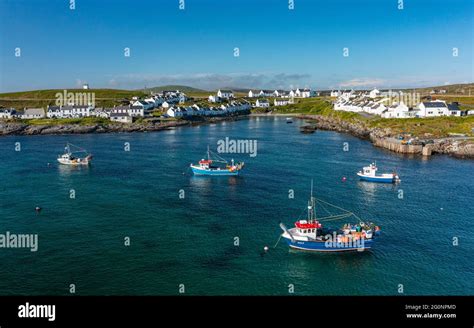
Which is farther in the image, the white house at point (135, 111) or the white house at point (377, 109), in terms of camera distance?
the white house at point (135, 111)

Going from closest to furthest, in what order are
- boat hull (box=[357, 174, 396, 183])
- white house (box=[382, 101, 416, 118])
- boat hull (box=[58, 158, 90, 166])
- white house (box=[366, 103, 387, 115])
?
boat hull (box=[357, 174, 396, 183]) → boat hull (box=[58, 158, 90, 166]) → white house (box=[382, 101, 416, 118]) → white house (box=[366, 103, 387, 115])

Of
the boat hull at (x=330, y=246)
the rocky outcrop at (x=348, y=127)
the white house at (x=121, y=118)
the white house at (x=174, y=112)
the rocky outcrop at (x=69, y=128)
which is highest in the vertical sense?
the white house at (x=174, y=112)

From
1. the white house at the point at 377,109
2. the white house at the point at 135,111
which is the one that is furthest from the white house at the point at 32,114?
the white house at the point at 377,109

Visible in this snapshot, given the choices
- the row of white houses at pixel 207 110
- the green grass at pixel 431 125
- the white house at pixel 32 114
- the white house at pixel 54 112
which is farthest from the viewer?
the row of white houses at pixel 207 110

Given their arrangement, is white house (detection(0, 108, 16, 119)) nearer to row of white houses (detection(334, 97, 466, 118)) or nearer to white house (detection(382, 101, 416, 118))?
row of white houses (detection(334, 97, 466, 118))

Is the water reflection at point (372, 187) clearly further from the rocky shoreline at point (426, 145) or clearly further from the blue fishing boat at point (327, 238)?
the rocky shoreline at point (426, 145)

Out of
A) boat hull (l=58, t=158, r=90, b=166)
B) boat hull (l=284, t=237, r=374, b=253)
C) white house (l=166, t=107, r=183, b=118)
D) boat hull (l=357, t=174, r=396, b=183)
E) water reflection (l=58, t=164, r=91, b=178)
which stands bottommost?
boat hull (l=284, t=237, r=374, b=253)

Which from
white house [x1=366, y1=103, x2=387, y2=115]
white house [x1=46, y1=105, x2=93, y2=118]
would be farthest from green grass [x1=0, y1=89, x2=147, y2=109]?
white house [x1=366, y1=103, x2=387, y2=115]
